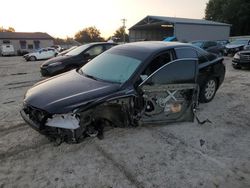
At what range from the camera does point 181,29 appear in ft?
96.5

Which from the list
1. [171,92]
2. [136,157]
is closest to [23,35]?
[171,92]

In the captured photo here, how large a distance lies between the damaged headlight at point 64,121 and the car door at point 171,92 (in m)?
1.21

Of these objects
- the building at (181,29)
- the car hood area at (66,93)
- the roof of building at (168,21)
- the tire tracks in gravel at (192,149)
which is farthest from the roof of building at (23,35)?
the tire tracks in gravel at (192,149)

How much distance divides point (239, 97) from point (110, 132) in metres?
4.29

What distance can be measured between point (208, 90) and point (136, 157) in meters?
3.33

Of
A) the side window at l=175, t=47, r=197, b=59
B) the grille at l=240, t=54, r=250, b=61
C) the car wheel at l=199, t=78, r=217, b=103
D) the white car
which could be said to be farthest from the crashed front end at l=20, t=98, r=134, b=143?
the white car

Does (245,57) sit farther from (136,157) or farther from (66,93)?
(66,93)

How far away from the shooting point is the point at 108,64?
14.9 ft

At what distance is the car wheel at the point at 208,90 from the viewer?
18.8 ft

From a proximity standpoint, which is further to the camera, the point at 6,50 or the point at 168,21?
the point at 6,50

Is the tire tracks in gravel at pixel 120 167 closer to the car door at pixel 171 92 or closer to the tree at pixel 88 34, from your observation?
the car door at pixel 171 92

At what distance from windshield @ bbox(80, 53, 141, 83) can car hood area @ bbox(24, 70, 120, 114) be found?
21 cm

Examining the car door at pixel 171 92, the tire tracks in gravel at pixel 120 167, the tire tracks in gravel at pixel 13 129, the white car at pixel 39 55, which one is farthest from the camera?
the white car at pixel 39 55

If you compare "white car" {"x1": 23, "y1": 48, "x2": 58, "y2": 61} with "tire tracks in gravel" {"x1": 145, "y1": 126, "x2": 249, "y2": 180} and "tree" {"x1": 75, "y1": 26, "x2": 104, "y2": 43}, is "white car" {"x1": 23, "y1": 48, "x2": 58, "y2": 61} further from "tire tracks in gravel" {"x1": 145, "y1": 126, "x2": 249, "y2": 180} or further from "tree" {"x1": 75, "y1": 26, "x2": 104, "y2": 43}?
"tree" {"x1": 75, "y1": 26, "x2": 104, "y2": 43}
